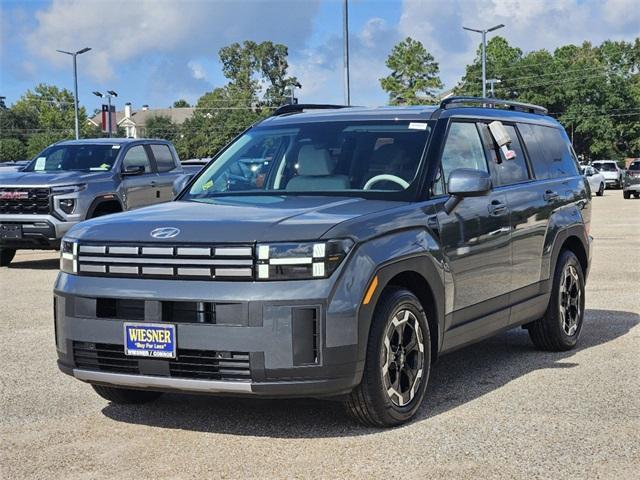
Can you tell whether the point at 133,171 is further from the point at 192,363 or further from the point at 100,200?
the point at 192,363

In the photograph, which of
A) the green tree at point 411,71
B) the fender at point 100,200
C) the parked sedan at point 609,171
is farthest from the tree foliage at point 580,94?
the fender at point 100,200

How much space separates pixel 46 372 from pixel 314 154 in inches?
101

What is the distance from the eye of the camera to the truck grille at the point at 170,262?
16.3 feet

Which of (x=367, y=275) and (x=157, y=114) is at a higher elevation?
(x=157, y=114)

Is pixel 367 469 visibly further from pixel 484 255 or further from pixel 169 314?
pixel 484 255

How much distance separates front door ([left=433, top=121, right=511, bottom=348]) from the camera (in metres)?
6.12

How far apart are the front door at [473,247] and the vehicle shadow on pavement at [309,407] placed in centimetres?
39

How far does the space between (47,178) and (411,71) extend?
7407 cm

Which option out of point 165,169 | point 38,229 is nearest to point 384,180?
point 38,229

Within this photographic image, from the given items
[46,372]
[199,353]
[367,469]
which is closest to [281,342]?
[199,353]

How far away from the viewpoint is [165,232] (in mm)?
5227

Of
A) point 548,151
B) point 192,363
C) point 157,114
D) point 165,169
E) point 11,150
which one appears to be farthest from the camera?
point 157,114

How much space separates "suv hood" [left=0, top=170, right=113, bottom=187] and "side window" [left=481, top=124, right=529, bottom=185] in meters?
9.08

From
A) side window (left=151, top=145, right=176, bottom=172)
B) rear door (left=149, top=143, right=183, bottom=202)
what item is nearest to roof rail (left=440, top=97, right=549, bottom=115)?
rear door (left=149, top=143, right=183, bottom=202)
